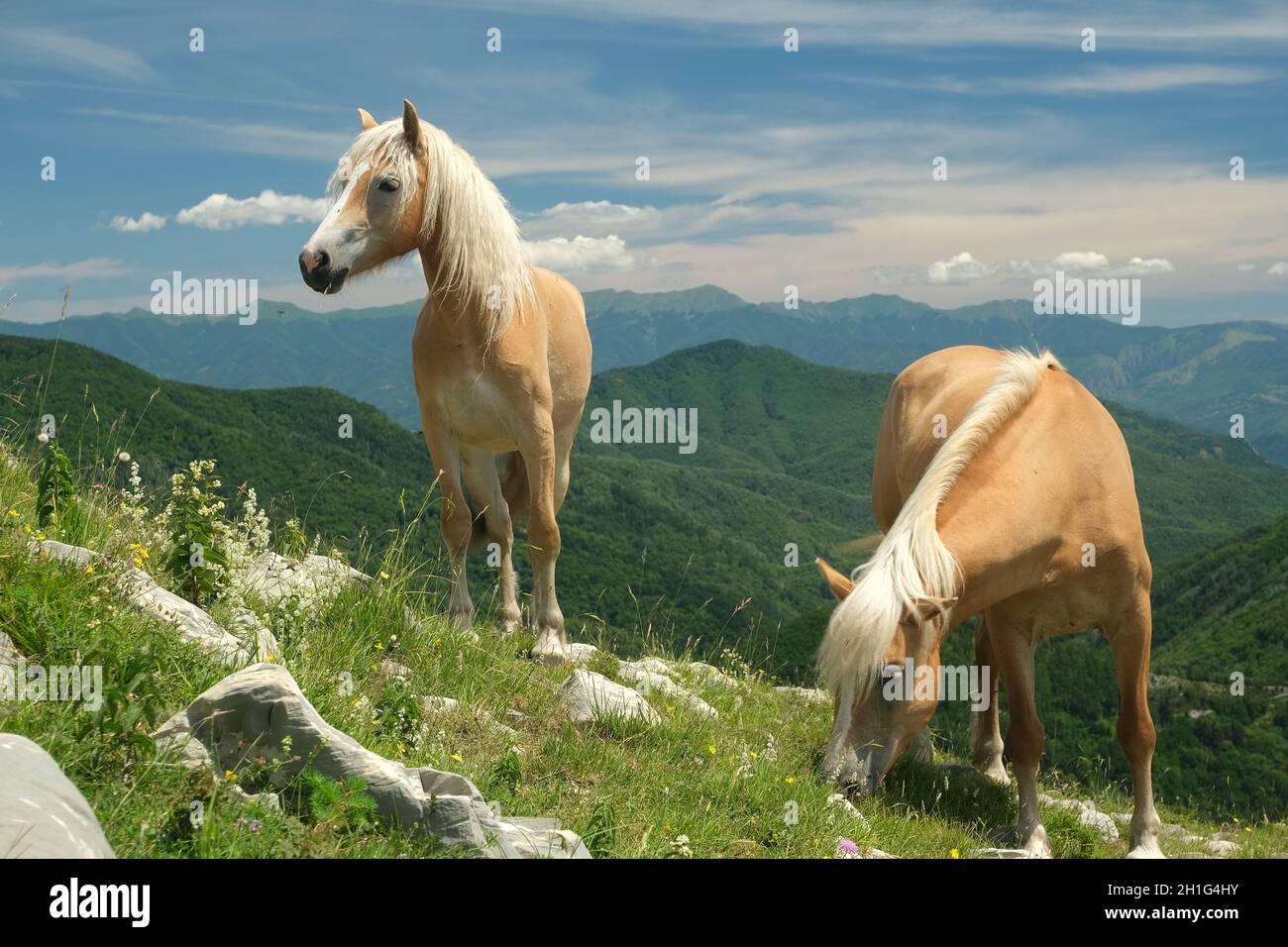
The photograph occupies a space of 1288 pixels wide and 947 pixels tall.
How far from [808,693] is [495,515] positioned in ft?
11.8


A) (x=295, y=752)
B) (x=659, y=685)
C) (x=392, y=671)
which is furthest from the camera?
(x=659, y=685)

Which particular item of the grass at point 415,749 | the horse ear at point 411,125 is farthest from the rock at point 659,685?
the horse ear at point 411,125

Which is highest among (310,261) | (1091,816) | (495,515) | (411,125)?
(411,125)

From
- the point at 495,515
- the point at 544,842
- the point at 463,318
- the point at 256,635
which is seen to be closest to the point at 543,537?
the point at 495,515

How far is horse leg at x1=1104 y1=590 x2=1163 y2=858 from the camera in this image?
636 centimetres

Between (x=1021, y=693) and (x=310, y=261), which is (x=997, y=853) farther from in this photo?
(x=310, y=261)

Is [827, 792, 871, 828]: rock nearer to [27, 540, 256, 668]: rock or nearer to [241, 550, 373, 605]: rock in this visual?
[27, 540, 256, 668]: rock

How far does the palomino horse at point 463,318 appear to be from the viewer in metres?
6.49

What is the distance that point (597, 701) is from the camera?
5883 mm

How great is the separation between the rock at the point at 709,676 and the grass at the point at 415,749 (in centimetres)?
91

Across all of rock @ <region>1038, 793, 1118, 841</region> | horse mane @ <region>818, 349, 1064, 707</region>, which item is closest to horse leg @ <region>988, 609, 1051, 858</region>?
rock @ <region>1038, 793, 1118, 841</region>

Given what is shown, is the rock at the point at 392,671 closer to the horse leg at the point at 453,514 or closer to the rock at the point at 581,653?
the horse leg at the point at 453,514
